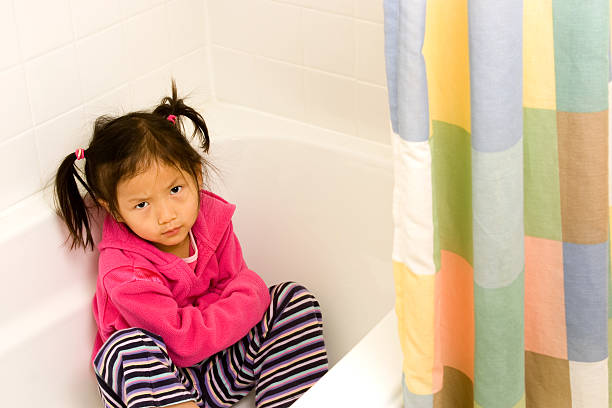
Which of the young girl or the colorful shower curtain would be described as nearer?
the colorful shower curtain

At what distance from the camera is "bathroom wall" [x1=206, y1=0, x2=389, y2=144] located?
5.16ft

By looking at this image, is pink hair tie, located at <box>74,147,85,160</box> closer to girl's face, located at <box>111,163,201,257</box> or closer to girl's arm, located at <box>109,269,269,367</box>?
girl's face, located at <box>111,163,201,257</box>

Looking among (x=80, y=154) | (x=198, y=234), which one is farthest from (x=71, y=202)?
(x=198, y=234)

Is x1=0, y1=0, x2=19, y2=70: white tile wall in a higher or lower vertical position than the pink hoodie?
higher

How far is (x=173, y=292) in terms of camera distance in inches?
56.4

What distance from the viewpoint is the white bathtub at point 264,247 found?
54.2 inches

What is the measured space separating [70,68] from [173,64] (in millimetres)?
289

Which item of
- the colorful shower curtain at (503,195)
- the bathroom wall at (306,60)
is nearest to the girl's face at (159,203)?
the bathroom wall at (306,60)

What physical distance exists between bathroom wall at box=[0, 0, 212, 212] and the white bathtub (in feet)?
0.28

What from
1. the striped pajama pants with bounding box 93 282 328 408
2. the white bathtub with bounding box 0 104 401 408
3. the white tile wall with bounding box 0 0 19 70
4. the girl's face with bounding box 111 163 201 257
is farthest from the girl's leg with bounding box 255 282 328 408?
the white tile wall with bounding box 0 0 19 70

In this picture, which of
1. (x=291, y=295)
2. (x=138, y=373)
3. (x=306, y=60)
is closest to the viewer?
(x=138, y=373)

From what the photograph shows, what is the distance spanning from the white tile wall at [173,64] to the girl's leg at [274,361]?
41 cm

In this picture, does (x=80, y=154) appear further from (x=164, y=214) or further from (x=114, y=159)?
(x=164, y=214)

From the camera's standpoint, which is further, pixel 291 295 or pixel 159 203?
pixel 291 295
